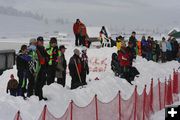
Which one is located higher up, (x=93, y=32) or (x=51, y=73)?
(x=93, y=32)

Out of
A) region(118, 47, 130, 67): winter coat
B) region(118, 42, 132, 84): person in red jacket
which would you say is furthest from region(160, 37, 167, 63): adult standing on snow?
region(118, 47, 130, 67): winter coat

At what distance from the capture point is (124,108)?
36.2ft

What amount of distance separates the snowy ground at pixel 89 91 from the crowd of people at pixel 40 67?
0.43 meters

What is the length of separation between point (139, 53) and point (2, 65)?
26.4 ft

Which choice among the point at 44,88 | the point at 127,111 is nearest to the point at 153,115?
the point at 127,111

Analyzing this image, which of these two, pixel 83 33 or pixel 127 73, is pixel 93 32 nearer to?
pixel 83 33

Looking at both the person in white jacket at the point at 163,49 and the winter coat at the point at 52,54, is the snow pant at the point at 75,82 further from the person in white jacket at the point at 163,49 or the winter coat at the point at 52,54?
the person in white jacket at the point at 163,49

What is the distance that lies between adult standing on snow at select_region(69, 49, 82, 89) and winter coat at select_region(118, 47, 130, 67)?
8.30 ft

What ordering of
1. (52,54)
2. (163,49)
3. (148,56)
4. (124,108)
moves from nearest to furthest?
1. (124,108)
2. (52,54)
3. (148,56)
4. (163,49)

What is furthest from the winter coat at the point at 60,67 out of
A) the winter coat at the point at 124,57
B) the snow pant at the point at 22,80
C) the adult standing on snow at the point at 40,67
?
the winter coat at the point at 124,57

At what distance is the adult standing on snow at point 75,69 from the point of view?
14.0m

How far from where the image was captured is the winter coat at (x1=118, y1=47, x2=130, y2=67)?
53.0 feet

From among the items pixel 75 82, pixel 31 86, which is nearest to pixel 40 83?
pixel 31 86

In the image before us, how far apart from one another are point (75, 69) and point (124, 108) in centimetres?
350
